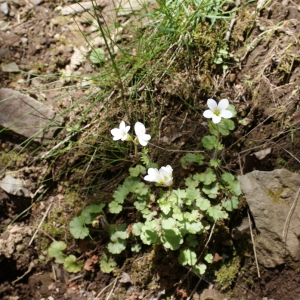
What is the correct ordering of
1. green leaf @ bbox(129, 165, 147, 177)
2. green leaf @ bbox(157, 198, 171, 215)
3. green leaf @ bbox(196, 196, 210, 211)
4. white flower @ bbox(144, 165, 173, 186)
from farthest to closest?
green leaf @ bbox(129, 165, 147, 177)
green leaf @ bbox(196, 196, 210, 211)
green leaf @ bbox(157, 198, 171, 215)
white flower @ bbox(144, 165, 173, 186)

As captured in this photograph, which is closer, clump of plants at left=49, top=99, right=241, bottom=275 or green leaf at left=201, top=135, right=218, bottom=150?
clump of plants at left=49, top=99, right=241, bottom=275

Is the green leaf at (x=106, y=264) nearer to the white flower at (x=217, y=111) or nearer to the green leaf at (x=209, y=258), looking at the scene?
the green leaf at (x=209, y=258)

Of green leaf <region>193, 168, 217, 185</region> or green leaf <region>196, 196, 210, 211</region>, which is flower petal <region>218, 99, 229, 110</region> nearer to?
green leaf <region>193, 168, 217, 185</region>

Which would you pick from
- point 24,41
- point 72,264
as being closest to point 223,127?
point 72,264

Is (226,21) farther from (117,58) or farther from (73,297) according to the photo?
(73,297)

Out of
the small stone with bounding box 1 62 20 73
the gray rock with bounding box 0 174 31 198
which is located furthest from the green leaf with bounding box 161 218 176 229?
the small stone with bounding box 1 62 20 73

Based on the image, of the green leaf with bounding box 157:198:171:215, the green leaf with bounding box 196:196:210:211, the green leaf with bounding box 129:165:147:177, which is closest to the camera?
the green leaf with bounding box 157:198:171:215

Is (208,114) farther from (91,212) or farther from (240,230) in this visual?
(91,212)
